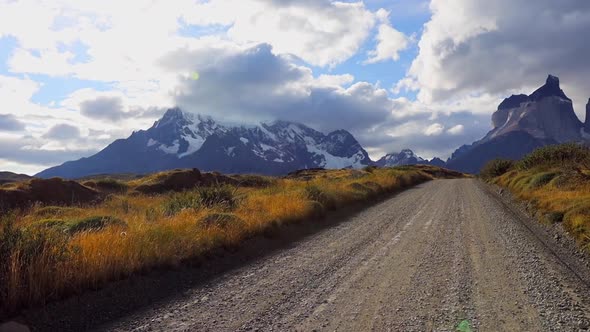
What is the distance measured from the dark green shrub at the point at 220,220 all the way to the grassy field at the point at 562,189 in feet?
30.3

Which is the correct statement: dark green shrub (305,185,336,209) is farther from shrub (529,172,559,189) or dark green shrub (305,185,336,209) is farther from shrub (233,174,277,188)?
shrub (233,174,277,188)

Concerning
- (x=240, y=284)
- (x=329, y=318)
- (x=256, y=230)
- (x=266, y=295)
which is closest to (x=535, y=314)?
(x=329, y=318)

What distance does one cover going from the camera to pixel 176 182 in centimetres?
3628

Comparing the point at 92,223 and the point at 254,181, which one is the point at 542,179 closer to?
the point at 92,223

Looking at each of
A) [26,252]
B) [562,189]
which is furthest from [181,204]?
[562,189]

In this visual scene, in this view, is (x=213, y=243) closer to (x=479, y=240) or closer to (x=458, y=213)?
(x=479, y=240)

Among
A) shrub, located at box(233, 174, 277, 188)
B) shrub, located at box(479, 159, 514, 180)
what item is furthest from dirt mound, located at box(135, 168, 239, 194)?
shrub, located at box(479, 159, 514, 180)

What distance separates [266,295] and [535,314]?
4.11 metres

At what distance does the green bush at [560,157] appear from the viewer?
26.2 meters

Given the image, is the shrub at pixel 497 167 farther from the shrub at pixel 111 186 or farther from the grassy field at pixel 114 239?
the shrub at pixel 111 186

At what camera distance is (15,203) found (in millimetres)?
23812

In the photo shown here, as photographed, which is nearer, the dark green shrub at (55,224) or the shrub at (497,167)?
the dark green shrub at (55,224)

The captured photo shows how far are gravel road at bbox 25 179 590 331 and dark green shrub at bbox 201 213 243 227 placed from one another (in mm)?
1893

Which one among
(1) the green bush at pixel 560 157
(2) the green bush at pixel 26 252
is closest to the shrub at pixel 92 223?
(2) the green bush at pixel 26 252
